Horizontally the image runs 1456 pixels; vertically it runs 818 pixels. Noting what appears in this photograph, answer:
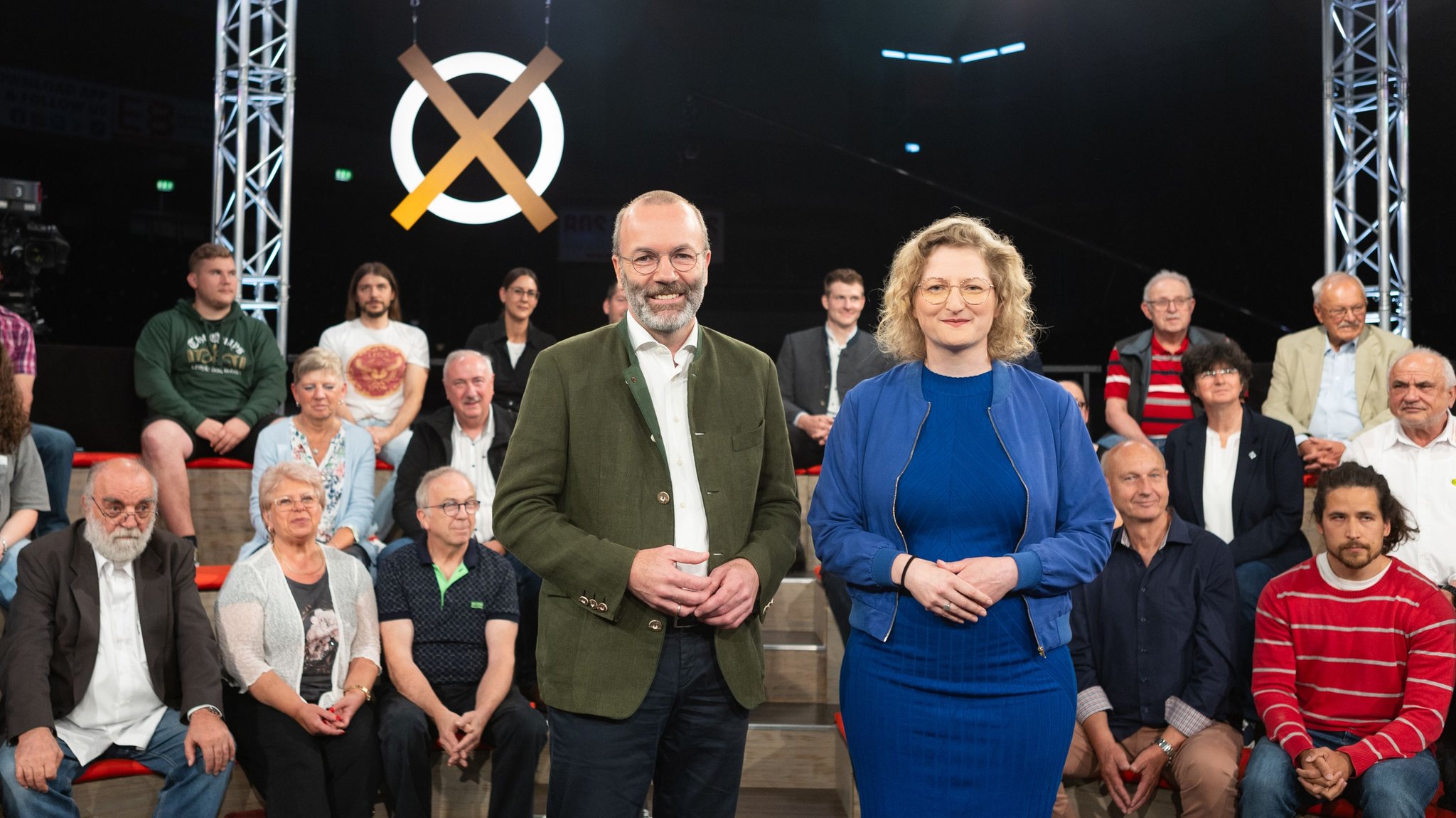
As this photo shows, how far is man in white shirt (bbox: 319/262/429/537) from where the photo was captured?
4.95 metres

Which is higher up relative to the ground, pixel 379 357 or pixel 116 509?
pixel 379 357

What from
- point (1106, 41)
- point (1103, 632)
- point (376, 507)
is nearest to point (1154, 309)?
point (1103, 632)

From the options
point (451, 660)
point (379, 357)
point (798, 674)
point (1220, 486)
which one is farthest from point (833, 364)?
point (451, 660)

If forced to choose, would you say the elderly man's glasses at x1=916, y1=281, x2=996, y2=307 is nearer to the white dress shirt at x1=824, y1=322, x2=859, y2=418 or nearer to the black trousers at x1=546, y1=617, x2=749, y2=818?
the black trousers at x1=546, y1=617, x2=749, y2=818

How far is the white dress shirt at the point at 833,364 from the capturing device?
511 centimetres

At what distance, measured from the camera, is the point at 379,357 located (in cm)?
503

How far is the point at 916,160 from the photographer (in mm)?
8891

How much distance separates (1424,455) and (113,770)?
3979mm

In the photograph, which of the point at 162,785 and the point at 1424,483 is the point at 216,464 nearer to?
the point at 162,785

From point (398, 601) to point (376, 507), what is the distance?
1182 mm

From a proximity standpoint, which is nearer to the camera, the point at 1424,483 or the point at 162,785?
the point at 162,785

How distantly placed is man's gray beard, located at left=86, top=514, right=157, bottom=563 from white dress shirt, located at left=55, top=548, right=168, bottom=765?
0.10 ft

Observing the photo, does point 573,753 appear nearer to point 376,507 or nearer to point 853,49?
point 376,507

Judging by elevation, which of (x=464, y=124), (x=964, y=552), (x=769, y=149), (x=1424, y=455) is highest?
(x=769, y=149)
